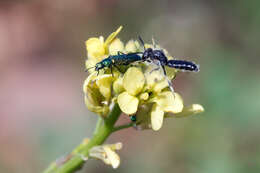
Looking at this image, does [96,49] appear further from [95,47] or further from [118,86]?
[118,86]

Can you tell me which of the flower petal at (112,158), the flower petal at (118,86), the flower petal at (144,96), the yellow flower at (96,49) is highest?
the yellow flower at (96,49)

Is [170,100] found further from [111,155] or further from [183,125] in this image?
[183,125]

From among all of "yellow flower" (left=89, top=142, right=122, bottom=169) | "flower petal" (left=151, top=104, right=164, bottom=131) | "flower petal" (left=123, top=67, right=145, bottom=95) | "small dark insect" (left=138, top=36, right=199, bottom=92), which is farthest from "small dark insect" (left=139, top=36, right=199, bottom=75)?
"yellow flower" (left=89, top=142, right=122, bottom=169)

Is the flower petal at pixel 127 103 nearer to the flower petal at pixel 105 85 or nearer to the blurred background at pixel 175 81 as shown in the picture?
the flower petal at pixel 105 85

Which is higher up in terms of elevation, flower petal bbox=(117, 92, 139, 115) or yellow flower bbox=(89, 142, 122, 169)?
flower petal bbox=(117, 92, 139, 115)

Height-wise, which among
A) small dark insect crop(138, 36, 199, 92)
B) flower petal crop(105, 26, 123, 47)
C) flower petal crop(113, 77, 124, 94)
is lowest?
flower petal crop(113, 77, 124, 94)

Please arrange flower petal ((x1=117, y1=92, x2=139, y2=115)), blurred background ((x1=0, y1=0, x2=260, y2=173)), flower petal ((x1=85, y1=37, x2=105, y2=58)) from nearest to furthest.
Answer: flower petal ((x1=117, y1=92, x2=139, y2=115)), flower petal ((x1=85, y1=37, x2=105, y2=58)), blurred background ((x1=0, y1=0, x2=260, y2=173))

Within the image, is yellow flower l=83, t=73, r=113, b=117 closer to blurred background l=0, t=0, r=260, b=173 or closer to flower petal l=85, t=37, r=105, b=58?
flower petal l=85, t=37, r=105, b=58

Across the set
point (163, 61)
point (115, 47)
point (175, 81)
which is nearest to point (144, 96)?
point (163, 61)

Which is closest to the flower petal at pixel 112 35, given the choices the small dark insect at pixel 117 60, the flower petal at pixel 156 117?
the small dark insect at pixel 117 60
